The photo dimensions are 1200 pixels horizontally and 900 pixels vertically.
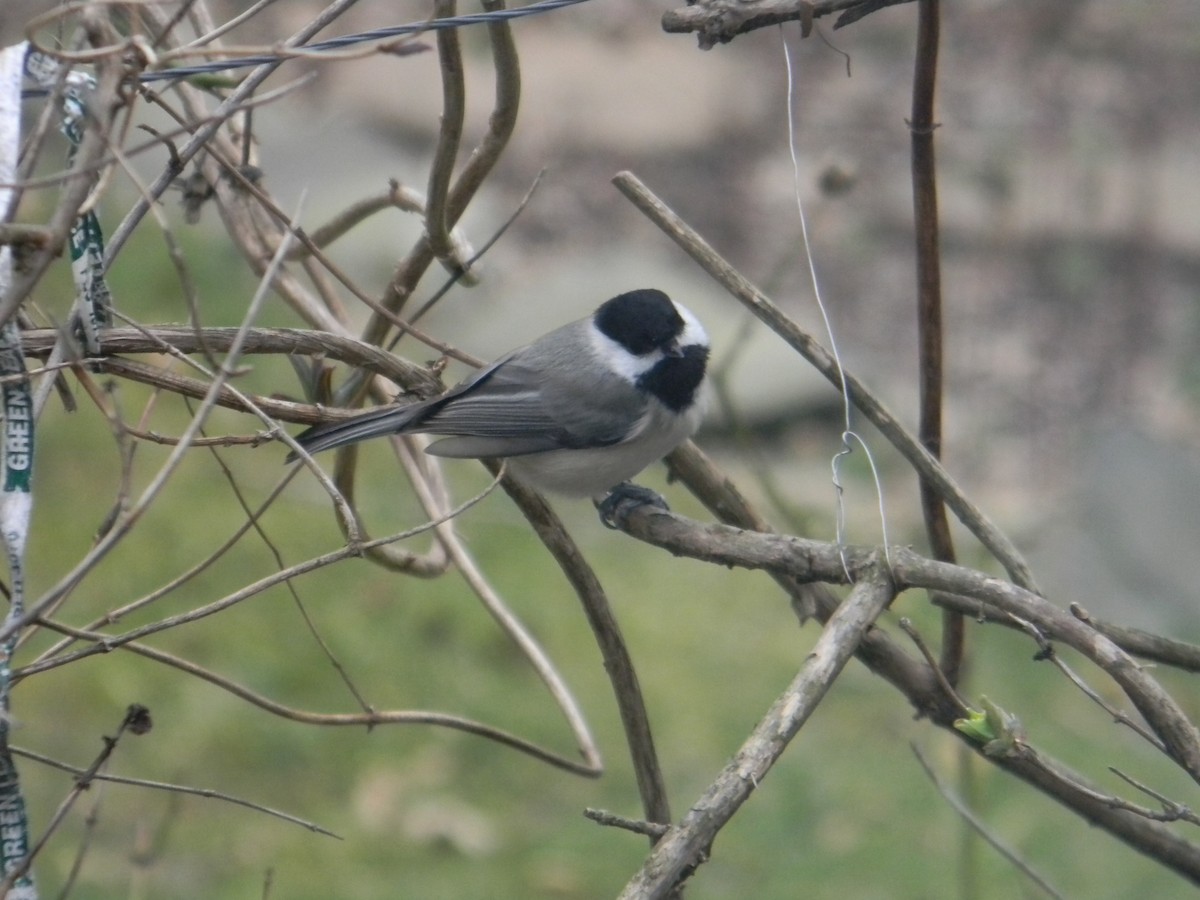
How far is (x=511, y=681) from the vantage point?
5180 millimetres

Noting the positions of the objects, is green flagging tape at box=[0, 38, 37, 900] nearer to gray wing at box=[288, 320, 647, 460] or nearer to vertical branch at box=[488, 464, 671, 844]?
vertical branch at box=[488, 464, 671, 844]

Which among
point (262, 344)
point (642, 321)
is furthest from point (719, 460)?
point (262, 344)

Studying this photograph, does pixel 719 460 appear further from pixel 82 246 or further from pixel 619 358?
pixel 82 246

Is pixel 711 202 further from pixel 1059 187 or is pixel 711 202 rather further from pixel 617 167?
pixel 1059 187

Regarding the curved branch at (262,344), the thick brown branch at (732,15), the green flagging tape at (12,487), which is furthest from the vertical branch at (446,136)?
the green flagging tape at (12,487)

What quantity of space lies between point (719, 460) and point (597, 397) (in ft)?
13.3

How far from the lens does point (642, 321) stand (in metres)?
3.18

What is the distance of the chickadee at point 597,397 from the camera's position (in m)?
3.12

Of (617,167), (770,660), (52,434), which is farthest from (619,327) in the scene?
(617,167)

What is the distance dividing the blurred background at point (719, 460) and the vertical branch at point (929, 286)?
0.20 meters

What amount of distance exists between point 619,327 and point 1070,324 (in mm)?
6843

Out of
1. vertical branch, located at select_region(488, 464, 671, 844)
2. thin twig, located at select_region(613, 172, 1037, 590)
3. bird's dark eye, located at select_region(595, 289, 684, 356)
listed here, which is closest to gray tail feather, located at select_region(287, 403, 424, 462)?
vertical branch, located at select_region(488, 464, 671, 844)

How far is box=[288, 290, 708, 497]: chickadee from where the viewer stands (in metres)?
3.12

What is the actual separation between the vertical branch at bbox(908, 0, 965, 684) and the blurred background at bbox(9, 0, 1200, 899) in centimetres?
20
